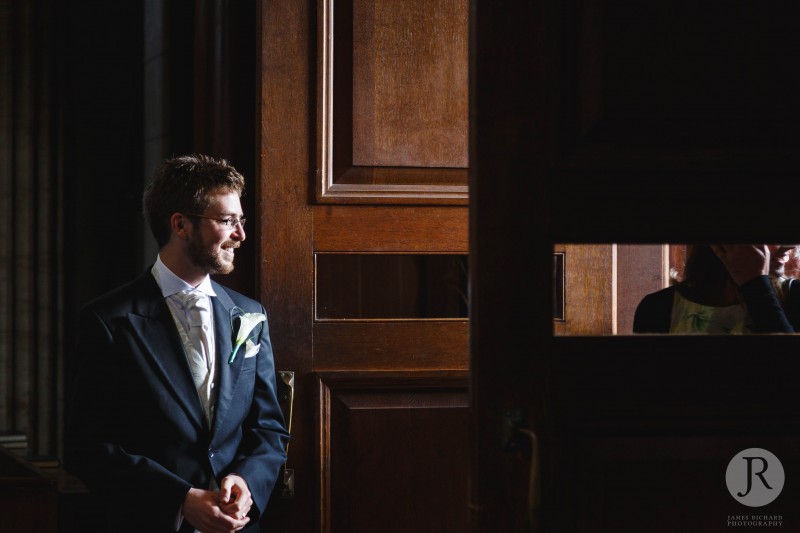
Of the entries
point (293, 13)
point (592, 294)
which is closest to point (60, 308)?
point (293, 13)

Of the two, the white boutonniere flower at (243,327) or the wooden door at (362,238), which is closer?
the white boutonniere flower at (243,327)

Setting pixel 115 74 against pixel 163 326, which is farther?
pixel 115 74

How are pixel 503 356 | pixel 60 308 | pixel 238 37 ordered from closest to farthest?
pixel 503 356 < pixel 238 37 < pixel 60 308

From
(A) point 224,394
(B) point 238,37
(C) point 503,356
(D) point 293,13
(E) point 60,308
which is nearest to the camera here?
(C) point 503,356

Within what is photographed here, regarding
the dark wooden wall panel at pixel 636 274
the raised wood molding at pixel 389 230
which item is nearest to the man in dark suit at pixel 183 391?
the raised wood molding at pixel 389 230

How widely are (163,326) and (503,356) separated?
1107mm

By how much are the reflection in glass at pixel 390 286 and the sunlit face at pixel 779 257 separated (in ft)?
3.42

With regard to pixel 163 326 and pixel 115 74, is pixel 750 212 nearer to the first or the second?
pixel 163 326

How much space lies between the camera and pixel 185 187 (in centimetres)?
217

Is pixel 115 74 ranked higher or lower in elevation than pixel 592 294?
higher

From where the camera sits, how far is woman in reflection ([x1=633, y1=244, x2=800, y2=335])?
1264mm

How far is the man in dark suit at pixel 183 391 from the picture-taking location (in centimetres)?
191

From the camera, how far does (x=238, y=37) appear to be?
2.42 metres

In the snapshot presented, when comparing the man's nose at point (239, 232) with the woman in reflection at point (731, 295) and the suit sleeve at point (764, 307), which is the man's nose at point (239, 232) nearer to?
the woman in reflection at point (731, 295)
